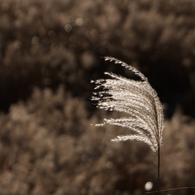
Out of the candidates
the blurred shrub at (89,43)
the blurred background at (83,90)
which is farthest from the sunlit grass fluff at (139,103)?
the blurred shrub at (89,43)

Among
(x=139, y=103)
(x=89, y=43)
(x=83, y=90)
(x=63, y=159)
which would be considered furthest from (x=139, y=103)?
(x=89, y=43)

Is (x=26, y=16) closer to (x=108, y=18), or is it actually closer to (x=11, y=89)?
(x=108, y=18)

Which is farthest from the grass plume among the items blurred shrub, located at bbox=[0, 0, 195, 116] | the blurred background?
blurred shrub, located at bbox=[0, 0, 195, 116]

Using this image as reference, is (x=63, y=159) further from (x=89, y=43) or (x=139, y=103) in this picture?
(x=89, y=43)

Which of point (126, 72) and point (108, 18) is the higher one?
point (108, 18)

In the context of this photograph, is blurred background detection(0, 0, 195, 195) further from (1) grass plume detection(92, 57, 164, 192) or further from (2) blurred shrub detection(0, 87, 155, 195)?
(1) grass plume detection(92, 57, 164, 192)

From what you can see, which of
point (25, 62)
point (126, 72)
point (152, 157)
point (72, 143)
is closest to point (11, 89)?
point (25, 62)

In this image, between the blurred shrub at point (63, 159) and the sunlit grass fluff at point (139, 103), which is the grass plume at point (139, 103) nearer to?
the sunlit grass fluff at point (139, 103)

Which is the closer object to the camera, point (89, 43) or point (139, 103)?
point (139, 103)
